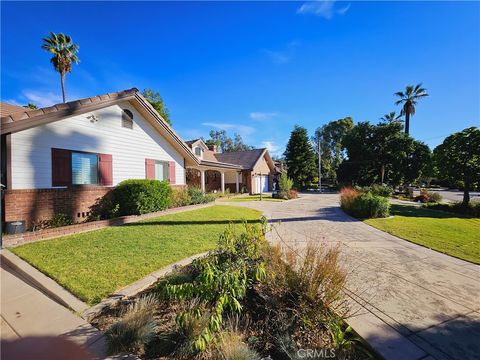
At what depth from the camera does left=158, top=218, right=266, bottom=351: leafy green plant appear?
2.38 m

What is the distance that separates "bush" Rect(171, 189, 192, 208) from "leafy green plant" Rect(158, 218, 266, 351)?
29.1 ft

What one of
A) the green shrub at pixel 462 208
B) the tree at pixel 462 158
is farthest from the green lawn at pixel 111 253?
the green shrub at pixel 462 208

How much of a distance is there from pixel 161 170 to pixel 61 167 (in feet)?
17.9

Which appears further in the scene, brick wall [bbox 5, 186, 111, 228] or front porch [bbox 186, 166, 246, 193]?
front porch [bbox 186, 166, 246, 193]

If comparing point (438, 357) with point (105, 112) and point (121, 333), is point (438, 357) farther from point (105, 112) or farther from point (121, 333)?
point (105, 112)

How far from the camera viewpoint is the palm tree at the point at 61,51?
72.5ft

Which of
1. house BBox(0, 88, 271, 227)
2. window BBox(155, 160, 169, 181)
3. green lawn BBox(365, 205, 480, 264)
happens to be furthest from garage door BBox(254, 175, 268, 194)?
green lawn BBox(365, 205, 480, 264)

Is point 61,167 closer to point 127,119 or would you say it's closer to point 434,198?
point 127,119

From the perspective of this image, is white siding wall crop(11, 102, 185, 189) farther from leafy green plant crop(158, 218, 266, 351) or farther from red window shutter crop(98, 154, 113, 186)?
leafy green plant crop(158, 218, 266, 351)

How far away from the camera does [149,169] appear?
12305 millimetres

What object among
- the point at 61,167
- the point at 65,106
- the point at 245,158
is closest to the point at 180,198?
the point at 61,167

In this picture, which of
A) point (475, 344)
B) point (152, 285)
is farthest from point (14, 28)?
point (475, 344)

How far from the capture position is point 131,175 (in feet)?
37.2

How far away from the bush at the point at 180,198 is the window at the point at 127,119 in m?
4.09
